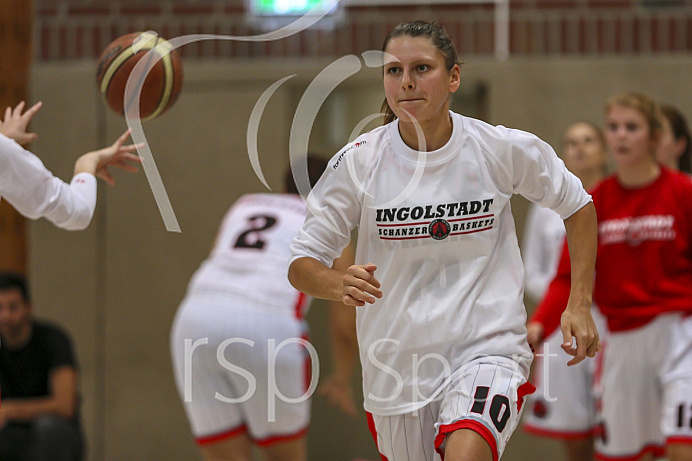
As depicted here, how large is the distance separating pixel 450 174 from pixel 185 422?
492cm

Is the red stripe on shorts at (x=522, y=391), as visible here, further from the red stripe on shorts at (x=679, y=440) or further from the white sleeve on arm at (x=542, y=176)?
the red stripe on shorts at (x=679, y=440)

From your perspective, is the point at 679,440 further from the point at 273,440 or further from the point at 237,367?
the point at 237,367

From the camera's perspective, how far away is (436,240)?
299cm

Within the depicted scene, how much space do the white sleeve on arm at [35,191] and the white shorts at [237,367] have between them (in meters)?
1.34

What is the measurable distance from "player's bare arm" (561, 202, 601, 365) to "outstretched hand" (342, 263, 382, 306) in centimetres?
68

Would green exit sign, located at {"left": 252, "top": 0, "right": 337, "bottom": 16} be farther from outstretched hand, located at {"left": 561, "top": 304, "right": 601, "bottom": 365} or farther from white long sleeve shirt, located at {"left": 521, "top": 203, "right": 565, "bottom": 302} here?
outstretched hand, located at {"left": 561, "top": 304, "right": 601, "bottom": 365}

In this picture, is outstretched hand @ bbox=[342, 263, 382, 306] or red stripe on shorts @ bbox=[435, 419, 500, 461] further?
red stripe on shorts @ bbox=[435, 419, 500, 461]

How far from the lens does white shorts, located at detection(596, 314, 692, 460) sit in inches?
165

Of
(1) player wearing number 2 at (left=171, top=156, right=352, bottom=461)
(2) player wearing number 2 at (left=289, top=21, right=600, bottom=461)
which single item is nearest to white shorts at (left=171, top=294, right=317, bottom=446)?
(1) player wearing number 2 at (left=171, top=156, right=352, bottom=461)

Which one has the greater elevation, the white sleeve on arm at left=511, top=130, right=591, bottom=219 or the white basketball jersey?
the white sleeve on arm at left=511, top=130, right=591, bottom=219

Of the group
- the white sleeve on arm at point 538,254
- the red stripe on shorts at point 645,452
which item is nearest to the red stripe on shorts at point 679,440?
the red stripe on shorts at point 645,452

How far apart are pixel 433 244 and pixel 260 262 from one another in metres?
1.79

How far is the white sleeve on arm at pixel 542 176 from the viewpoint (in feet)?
9.86

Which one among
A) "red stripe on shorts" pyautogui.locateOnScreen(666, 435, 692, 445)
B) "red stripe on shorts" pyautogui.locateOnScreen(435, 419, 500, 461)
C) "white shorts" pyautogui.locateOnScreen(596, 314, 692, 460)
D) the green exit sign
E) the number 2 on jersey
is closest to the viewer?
"red stripe on shorts" pyautogui.locateOnScreen(435, 419, 500, 461)
